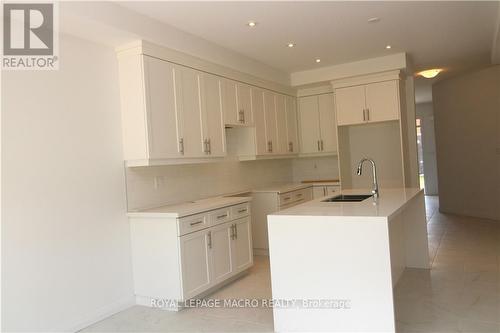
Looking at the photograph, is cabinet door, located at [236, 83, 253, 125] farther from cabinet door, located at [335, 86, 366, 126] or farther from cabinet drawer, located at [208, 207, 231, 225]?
cabinet door, located at [335, 86, 366, 126]

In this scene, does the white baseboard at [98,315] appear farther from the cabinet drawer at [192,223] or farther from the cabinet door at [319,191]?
the cabinet door at [319,191]

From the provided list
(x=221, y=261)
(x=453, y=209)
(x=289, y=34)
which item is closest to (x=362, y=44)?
(x=289, y=34)

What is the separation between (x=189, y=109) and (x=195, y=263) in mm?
1517

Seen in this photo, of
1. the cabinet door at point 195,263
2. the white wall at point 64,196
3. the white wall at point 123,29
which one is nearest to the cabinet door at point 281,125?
the white wall at point 123,29

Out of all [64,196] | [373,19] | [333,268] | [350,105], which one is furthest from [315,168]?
[64,196]

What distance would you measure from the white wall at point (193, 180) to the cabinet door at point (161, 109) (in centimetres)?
37

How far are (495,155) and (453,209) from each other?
4.80 feet

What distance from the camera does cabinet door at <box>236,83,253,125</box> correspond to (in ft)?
15.5

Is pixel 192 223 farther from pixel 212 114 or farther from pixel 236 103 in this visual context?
pixel 236 103

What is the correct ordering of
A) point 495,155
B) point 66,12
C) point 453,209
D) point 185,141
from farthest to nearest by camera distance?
point 453,209 → point 495,155 → point 185,141 → point 66,12

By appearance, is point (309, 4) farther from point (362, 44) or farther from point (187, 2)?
point (362, 44)

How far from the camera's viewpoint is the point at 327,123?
20.1 ft

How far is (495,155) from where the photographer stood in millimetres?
6633

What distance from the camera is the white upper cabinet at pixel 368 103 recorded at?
5.30 metres
